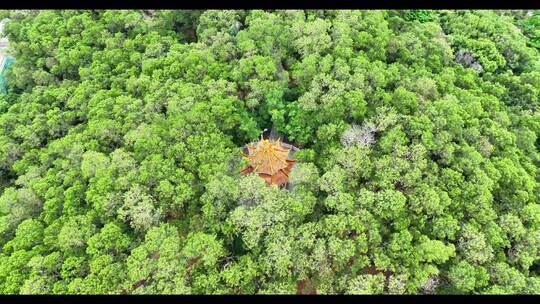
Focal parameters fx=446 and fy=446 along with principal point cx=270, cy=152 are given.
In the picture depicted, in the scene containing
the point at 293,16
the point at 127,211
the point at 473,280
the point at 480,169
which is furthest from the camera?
the point at 293,16

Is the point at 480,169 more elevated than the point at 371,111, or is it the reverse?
the point at 371,111

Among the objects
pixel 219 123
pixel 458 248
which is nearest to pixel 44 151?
pixel 219 123

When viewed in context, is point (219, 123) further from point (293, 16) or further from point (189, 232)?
point (293, 16)

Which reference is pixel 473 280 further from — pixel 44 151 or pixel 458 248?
pixel 44 151

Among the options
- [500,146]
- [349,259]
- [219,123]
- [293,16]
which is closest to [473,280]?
[349,259]
